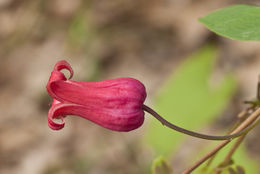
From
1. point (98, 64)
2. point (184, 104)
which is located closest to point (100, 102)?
point (184, 104)

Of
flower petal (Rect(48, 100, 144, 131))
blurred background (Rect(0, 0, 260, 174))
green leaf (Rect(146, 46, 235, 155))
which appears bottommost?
blurred background (Rect(0, 0, 260, 174))

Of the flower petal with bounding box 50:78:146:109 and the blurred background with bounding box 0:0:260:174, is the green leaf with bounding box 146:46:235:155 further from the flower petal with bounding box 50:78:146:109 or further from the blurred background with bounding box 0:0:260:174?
the flower petal with bounding box 50:78:146:109

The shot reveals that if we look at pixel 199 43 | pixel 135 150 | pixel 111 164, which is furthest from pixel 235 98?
pixel 111 164

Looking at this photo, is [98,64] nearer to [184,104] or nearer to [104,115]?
[184,104]

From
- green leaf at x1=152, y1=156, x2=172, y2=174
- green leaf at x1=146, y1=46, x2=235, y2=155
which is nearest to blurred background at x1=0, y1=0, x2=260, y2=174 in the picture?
green leaf at x1=146, y1=46, x2=235, y2=155

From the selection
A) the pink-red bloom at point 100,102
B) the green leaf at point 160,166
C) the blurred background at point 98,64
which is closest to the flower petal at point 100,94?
the pink-red bloom at point 100,102
